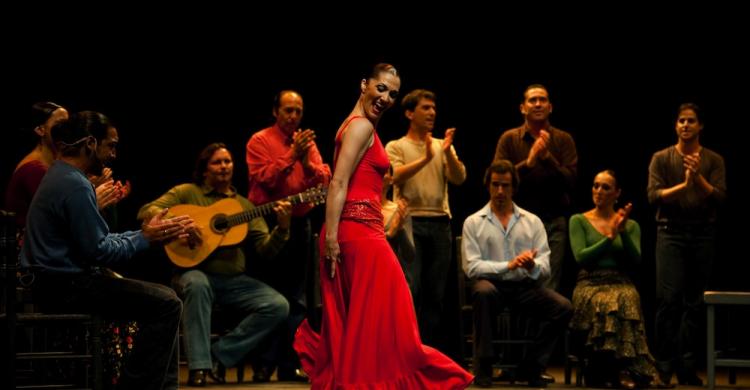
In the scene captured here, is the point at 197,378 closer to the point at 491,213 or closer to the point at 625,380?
the point at 491,213

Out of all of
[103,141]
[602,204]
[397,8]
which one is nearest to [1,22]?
[397,8]

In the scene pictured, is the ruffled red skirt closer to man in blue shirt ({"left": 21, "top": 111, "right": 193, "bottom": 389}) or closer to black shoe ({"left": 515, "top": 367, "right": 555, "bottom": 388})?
man in blue shirt ({"left": 21, "top": 111, "right": 193, "bottom": 389})

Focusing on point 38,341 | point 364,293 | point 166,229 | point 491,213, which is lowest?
point 38,341

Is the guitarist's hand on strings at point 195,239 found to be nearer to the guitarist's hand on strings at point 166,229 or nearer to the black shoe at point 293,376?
the black shoe at point 293,376

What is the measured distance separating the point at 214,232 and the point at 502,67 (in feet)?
9.50

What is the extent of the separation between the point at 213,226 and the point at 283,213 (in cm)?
41

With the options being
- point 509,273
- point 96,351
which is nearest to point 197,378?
point 96,351

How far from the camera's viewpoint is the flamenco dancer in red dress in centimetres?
433

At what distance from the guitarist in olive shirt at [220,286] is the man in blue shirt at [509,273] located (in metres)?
1.11

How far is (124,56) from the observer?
25.9 feet

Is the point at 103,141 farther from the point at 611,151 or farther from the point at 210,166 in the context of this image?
the point at 611,151

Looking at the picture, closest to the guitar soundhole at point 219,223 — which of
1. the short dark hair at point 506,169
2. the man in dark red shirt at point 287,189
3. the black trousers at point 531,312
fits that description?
the man in dark red shirt at point 287,189

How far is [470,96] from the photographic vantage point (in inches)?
→ 332

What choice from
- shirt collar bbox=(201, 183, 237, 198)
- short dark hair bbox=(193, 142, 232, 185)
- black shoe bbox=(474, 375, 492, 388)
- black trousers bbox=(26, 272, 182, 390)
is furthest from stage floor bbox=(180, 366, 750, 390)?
black trousers bbox=(26, 272, 182, 390)
